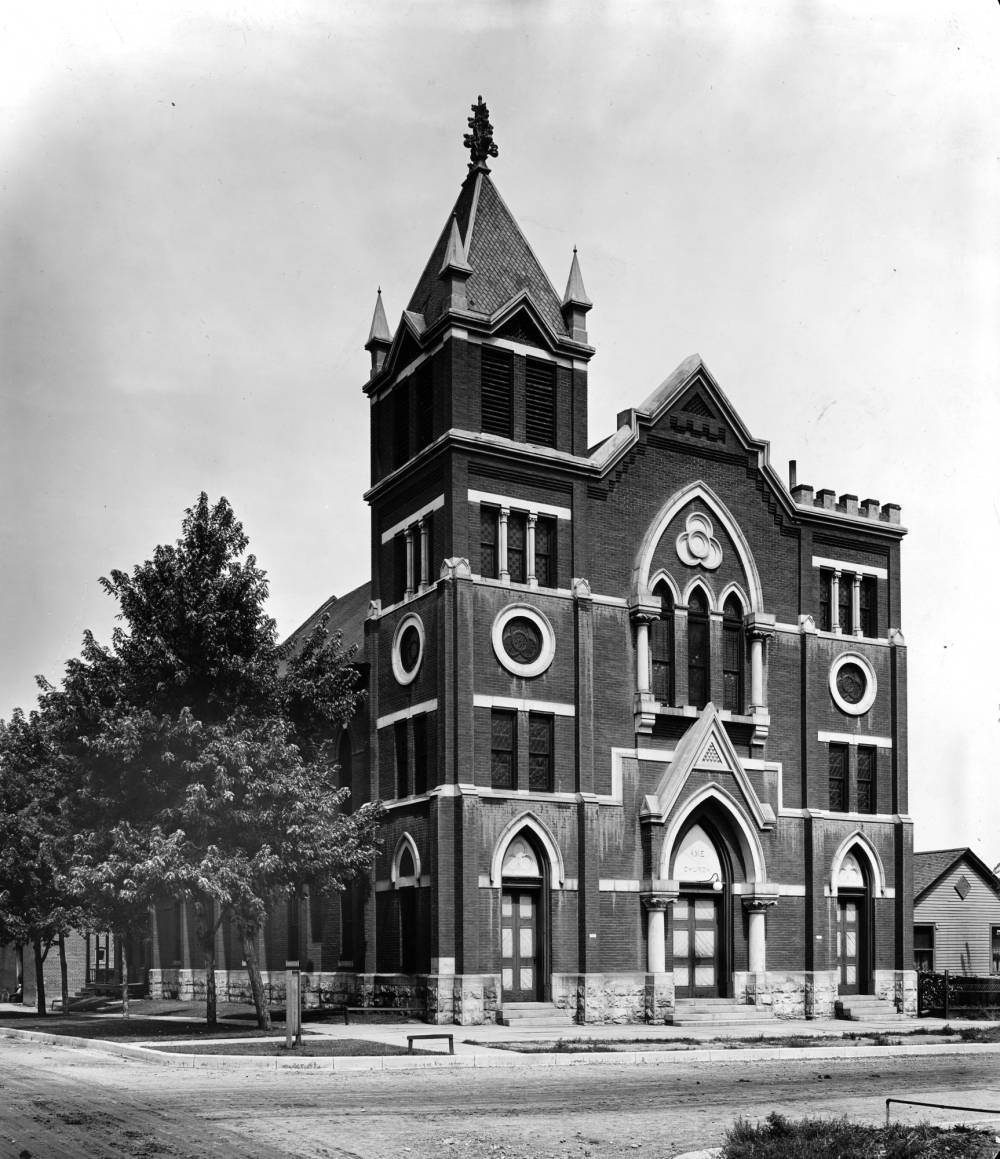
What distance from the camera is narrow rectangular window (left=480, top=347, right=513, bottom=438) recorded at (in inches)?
1518

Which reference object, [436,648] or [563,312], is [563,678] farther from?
[563,312]

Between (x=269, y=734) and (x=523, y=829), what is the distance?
25.1 feet

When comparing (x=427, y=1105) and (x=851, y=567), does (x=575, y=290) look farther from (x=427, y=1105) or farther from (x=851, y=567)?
(x=427, y=1105)

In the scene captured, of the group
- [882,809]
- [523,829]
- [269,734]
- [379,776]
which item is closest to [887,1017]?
[882,809]

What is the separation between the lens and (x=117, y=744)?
102 feet

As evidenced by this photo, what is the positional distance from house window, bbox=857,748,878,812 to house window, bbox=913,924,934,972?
29.2ft

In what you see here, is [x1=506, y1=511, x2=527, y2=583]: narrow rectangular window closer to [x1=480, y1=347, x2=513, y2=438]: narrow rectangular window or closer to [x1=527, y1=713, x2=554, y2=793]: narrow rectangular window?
[x1=480, y1=347, x2=513, y2=438]: narrow rectangular window

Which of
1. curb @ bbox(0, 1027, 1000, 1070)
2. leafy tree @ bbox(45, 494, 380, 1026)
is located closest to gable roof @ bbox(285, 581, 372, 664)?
leafy tree @ bbox(45, 494, 380, 1026)

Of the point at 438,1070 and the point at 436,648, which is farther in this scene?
the point at 436,648

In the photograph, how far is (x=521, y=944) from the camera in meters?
36.6

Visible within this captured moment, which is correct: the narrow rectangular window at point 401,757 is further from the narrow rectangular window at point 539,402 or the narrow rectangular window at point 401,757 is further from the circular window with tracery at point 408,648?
the narrow rectangular window at point 539,402

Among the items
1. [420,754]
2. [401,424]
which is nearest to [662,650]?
[420,754]

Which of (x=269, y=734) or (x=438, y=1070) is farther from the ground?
(x=269, y=734)

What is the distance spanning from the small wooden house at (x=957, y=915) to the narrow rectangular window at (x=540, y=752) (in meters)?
17.6
